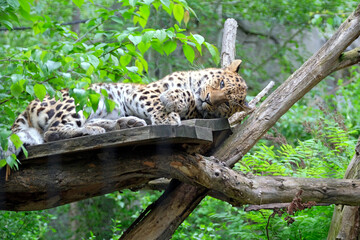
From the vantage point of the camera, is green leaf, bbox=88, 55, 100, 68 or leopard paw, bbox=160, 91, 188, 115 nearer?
green leaf, bbox=88, 55, 100, 68

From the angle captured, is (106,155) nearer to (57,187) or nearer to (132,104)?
(57,187)

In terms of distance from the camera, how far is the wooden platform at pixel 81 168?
3721 millimetres

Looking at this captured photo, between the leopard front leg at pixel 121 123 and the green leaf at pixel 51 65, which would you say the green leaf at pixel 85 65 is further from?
the leopard front leg at pixel 121 123

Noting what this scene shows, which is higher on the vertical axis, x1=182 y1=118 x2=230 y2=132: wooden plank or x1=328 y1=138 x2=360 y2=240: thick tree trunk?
x1=182 y1=118 x2=230 y2=132: wooden plank

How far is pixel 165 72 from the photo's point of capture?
1112 cm

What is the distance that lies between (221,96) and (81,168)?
5.04ft

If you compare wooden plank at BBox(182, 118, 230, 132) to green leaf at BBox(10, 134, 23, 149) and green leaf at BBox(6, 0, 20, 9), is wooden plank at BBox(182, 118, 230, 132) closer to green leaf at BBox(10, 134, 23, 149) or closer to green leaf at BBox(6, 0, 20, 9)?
green leaf at BBox(10, 134, 23, 149)

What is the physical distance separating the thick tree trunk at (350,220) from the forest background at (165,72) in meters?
0.49

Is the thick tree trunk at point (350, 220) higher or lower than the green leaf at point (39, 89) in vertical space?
lower

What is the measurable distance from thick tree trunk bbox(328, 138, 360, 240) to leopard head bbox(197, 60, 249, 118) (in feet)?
4.47

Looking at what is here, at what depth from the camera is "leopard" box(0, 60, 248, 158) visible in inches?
165

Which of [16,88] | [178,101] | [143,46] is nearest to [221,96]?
[178,101]

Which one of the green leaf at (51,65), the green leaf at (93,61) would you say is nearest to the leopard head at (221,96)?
the green leaf at (93,61)

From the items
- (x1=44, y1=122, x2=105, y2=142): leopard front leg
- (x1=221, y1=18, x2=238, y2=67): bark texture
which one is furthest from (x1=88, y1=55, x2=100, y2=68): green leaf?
(x1=221, y1=18, x2=238, y2=67): bark texture
